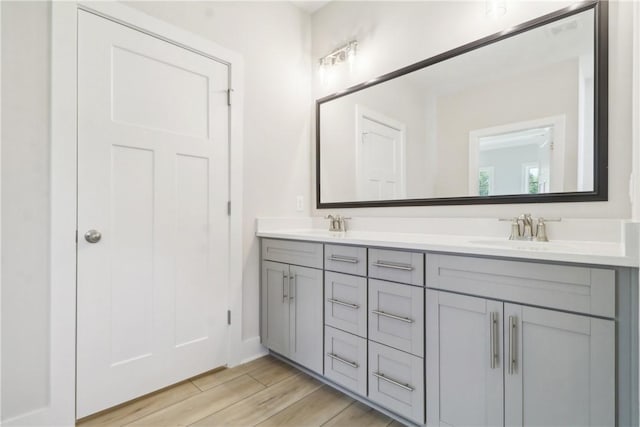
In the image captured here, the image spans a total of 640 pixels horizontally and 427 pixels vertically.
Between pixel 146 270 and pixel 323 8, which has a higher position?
pixel 323 8

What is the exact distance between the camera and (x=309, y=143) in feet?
8.57

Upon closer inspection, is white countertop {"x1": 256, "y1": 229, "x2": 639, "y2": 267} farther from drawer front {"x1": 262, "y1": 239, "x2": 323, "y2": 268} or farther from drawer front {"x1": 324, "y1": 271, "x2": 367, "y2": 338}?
drawer front {"x1": 324, "y1": 271, "x2": 367, "y2": 338}

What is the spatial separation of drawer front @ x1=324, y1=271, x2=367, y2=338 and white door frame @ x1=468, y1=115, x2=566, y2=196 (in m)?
0.85

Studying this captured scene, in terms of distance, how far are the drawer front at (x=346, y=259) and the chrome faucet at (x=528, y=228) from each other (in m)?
0.75

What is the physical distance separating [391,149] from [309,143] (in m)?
0.80

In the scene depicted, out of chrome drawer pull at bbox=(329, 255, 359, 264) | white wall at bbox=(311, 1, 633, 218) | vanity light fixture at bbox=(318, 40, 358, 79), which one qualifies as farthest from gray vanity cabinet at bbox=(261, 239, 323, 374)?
vanity light fixture at bbox=(318, 40, 358, 79)

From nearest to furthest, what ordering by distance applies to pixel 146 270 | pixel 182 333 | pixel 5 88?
pixel 5 88 < pixel 146 270 < pixel 182 333

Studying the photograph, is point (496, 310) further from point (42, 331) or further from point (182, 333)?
point (42, 331)

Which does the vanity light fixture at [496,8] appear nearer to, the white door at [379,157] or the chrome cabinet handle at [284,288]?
the white door at [379,157]

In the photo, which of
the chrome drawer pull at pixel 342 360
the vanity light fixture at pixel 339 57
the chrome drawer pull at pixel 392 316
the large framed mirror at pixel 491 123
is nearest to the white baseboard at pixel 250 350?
the chrome drawer pull at pixel 342 360

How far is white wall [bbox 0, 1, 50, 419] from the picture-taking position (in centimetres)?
131

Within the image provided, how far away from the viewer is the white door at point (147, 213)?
1535mm

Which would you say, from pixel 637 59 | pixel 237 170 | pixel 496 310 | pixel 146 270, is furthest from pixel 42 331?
pixel 637 59

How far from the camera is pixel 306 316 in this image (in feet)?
6.14
